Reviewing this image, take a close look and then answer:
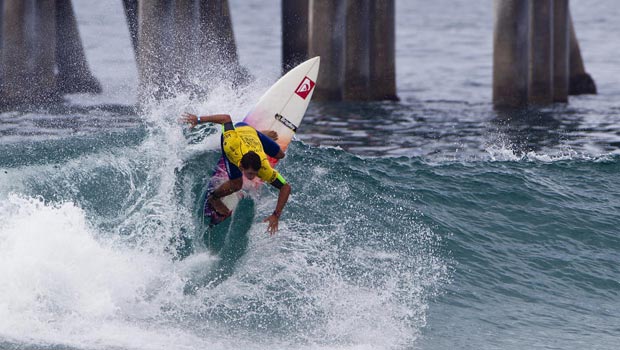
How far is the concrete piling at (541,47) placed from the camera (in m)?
21.5

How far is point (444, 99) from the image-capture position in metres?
27.4

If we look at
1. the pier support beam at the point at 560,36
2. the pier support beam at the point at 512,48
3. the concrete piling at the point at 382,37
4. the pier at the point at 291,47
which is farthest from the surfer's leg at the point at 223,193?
the pier support beam at the point at 560,36

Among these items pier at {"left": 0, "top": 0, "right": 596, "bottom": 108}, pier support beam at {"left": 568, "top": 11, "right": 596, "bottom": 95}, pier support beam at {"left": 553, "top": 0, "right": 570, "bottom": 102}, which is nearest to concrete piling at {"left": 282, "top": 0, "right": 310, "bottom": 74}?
pier at {"left": 0, "top": 0, "right": 596, "bottom": 108}

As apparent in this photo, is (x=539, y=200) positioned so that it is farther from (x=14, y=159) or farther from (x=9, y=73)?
(x=9, y=73)

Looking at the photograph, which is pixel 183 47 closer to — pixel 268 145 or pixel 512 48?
pixel 512 48

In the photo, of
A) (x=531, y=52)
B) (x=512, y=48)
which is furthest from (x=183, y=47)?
(x=531, y=52)

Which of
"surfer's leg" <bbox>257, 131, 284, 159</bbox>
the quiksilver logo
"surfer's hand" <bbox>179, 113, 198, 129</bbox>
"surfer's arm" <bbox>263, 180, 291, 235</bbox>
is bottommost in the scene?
"surfer's arm" <bbox>263, 180, 291, 235</bbox>

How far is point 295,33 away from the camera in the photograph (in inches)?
932

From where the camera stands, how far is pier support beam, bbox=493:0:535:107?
20766mm

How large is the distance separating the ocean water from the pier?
1.45 meters

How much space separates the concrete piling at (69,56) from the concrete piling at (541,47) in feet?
33.2

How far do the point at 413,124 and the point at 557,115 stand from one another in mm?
3180

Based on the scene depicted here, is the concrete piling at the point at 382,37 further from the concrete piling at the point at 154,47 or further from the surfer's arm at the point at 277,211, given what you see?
the surfer's arm at the point at 277,211

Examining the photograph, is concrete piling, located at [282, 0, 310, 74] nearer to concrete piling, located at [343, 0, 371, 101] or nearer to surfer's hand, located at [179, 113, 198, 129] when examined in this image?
concrete piling, located at [343, 0, 371, 101]
